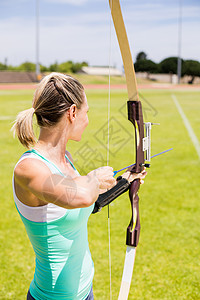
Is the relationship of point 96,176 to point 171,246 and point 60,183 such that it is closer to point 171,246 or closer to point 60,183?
point 60,183

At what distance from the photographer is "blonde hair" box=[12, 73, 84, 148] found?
1.17 m

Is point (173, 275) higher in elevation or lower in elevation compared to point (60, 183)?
lower

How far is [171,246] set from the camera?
3.46 m

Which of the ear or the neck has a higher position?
the ear

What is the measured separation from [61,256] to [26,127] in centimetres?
49

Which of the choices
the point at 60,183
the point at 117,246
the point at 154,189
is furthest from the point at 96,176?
the point at 154,189

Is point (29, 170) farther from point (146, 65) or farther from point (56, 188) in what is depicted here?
point (146, 65)

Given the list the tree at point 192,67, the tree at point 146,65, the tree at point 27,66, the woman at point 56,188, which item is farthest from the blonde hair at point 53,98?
the tree at point 27,66

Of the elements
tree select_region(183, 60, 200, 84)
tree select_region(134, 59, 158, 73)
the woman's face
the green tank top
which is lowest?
the green tank top

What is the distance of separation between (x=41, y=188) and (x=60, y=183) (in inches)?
2.4

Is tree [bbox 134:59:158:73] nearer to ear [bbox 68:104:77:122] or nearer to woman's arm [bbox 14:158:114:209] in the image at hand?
ear [bbox 68:104:77:122]

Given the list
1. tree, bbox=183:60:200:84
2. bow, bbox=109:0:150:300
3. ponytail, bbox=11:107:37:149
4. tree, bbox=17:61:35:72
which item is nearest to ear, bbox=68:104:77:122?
ponytail, bbox=11:107:37:149

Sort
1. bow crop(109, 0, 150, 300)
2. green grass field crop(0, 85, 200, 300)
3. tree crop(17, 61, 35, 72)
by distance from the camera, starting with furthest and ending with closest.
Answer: tree crop(17, 61, 35, 72), green grass field crop(0, 85, 200, 300), bow crop(109, 0, 150, 300)

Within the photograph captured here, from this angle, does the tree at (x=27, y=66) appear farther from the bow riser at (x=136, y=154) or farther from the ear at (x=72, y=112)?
the ear at (x=72, y=112)
